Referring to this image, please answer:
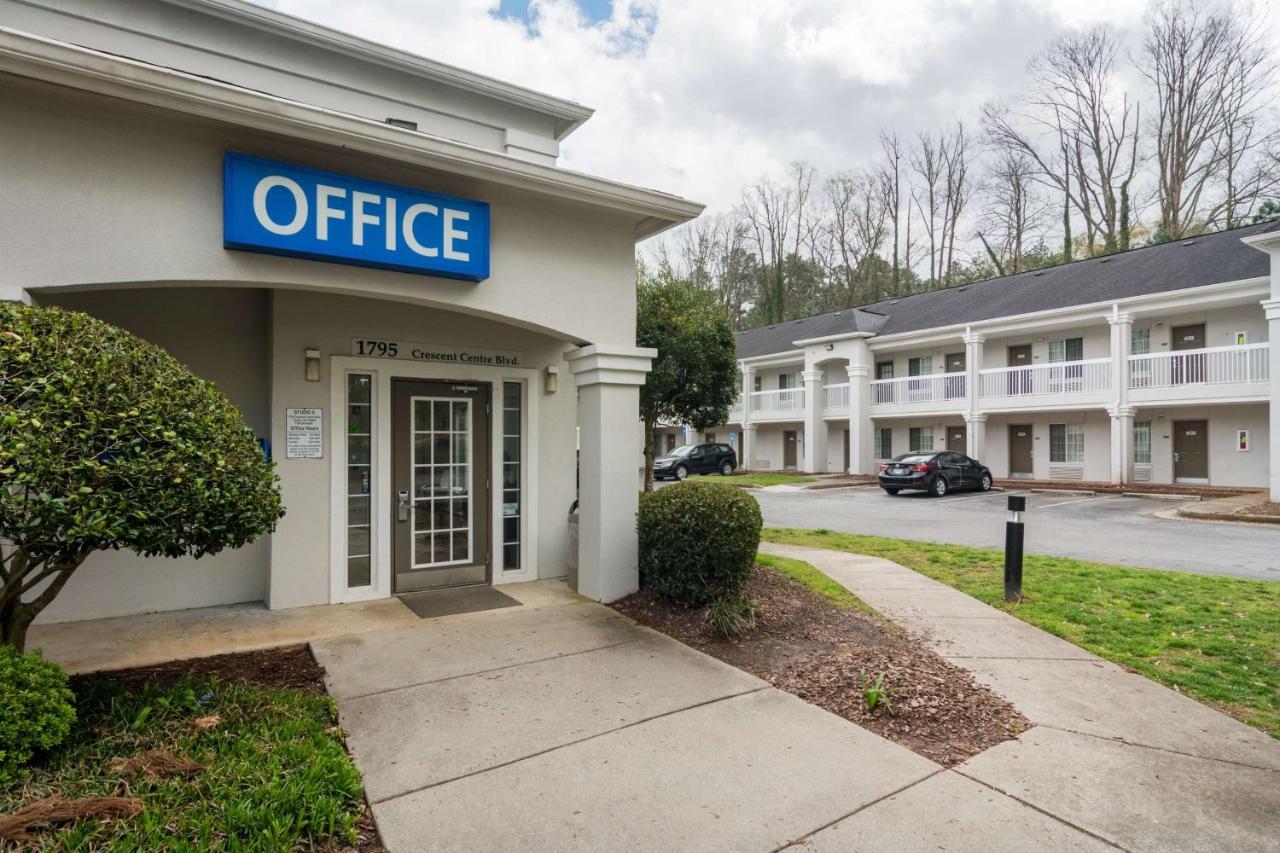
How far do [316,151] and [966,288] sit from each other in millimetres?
27388

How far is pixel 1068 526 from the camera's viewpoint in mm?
12914

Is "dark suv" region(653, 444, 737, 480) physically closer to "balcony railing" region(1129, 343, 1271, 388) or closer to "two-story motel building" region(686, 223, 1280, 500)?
"two-story motel building" region(686, 223, 1280, 500)

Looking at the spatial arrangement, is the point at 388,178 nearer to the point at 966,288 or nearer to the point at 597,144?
the point at 597,144

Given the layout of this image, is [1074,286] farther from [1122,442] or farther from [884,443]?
[884,443]

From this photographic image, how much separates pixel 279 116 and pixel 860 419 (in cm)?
2411

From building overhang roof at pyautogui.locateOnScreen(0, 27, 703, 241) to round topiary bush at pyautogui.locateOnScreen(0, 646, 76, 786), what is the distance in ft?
11.1

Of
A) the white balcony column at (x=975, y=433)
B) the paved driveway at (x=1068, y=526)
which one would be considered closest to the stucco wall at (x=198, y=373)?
the paved driveway at (x=1068, y=526)

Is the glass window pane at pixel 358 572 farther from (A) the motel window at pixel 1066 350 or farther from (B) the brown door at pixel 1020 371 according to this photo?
(A) the motel window at pixel 1066 350

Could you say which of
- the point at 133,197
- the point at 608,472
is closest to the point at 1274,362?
the point at 608,472

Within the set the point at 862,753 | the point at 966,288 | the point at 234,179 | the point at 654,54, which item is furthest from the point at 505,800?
the point at 966,288

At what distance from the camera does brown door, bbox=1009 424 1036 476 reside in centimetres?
2328

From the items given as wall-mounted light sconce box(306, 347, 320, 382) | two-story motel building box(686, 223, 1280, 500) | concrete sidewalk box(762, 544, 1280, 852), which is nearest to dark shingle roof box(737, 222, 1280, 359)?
two-story motel building box(686, 223, 1280, 500)

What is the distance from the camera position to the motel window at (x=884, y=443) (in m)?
27.1

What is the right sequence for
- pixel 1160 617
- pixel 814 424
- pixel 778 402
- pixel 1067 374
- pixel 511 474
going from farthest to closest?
pixel 778 402 → pixel 814 424 → pixel 1067 374 → pixel 511 474 → pixel 1160 617
